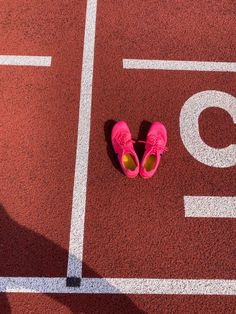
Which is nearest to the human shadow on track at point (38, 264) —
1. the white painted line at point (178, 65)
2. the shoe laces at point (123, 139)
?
the shoe laces at point (123, 139)

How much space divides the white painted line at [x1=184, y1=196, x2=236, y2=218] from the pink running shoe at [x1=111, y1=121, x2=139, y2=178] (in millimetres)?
696

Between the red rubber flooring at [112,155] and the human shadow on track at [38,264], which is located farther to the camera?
the red rubber flooring at [112,155]

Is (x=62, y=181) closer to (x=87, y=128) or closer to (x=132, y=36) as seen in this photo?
(x=87, y=128)

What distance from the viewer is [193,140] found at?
14.5 feet

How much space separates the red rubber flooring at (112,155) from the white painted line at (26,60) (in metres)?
0.09

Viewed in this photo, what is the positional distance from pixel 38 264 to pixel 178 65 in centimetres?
311

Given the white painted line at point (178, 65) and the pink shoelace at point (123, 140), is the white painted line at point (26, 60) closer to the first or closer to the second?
the white painted line at point (178, 65)

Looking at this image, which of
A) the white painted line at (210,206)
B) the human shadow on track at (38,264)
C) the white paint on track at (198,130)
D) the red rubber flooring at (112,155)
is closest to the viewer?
the human shadow on track at (38,264)

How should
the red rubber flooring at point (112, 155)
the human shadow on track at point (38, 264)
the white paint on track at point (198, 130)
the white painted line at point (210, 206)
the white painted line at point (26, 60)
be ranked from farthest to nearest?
the white painted line at point (26, 60)
the white paint on track at point (198, 130)
the white painted line at point (210, 206)
the red rubber flooring at point (112, 155)
the human shadow on track at point (38, 264)

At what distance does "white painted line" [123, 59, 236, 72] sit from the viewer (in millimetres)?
4836

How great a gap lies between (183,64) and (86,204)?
92.3 inches

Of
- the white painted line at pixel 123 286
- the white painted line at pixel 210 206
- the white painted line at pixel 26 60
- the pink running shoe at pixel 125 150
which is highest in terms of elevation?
the white painted line at pixel 26 60

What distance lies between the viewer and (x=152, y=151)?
165 inches

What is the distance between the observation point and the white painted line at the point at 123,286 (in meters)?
3.68
